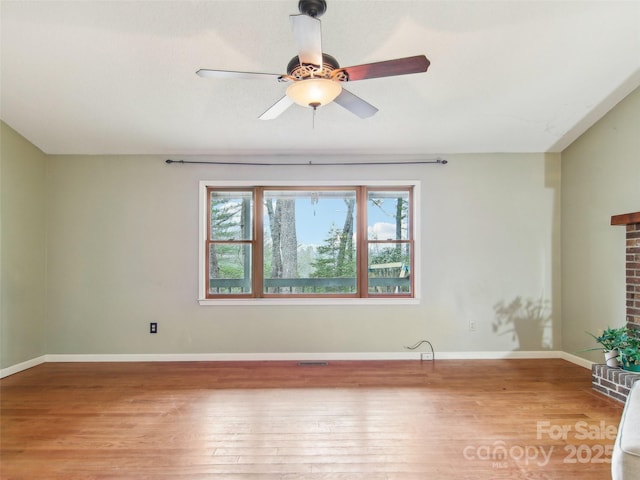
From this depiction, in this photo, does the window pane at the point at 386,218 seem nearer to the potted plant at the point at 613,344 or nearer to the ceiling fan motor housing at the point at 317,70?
the potted plant at the point at 613,344

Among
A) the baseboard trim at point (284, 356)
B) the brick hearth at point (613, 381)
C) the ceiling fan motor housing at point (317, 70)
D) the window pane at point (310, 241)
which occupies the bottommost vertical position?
the baseboard trim at point (284, 356)

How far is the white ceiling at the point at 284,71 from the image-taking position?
2320 mm

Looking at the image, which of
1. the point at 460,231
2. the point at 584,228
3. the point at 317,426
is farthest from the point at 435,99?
the point at 317,426

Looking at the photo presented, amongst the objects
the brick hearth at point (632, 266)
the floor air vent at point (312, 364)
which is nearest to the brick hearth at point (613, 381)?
the brick hearth at point (632, 266)

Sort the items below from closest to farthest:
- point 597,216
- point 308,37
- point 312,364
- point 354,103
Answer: point 308,37
point 354,103
point 597,216
point 312,364

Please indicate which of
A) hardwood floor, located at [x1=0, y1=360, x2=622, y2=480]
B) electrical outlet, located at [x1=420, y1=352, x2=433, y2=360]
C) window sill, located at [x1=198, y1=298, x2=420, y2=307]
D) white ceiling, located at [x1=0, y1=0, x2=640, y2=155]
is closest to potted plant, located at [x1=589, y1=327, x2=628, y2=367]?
hardwood floor, located at [x1=0, y1=360, x2=622, y2=480]

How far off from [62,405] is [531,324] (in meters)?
4.74

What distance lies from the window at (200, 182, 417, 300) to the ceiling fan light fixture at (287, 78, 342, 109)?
2.12 meters

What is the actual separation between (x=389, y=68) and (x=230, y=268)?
9.83 feet

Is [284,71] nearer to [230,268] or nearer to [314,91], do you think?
[314,91]

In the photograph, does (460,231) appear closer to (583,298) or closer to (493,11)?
(583,298)

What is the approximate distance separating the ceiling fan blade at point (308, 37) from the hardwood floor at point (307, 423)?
228 cm

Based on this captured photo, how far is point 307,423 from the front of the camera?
8.30 ft

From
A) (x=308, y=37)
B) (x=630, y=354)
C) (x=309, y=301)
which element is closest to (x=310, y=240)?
(x=309, y=301)
